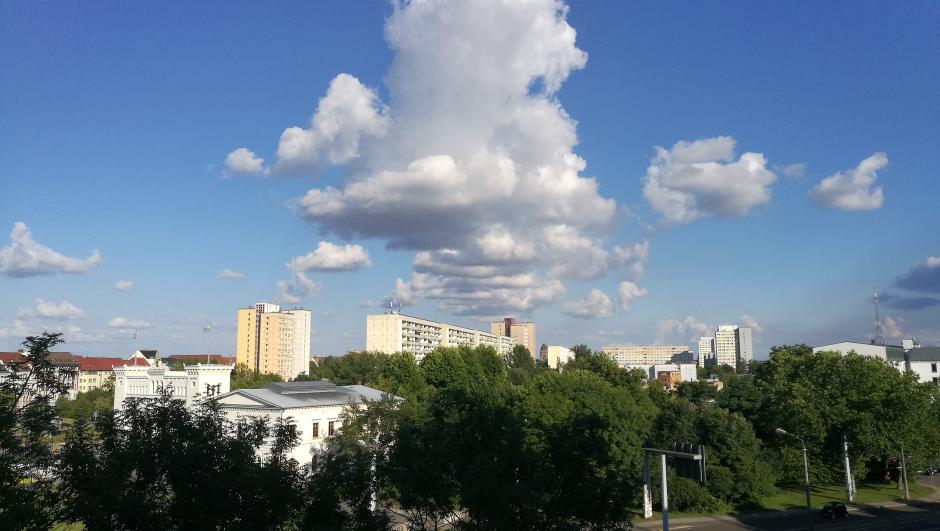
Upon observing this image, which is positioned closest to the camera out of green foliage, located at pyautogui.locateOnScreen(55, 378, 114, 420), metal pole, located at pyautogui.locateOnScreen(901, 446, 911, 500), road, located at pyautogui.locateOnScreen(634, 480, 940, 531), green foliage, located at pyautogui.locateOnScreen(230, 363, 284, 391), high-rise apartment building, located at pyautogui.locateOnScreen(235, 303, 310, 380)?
road, located at pyautogui.locateOnScreen(634, 480, 940, 531)

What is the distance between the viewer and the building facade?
66.2 meters

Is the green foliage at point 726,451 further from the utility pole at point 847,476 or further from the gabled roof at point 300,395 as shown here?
the gabled roof at point 300,395

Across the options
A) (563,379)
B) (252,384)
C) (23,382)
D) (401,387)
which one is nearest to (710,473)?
(563,379)

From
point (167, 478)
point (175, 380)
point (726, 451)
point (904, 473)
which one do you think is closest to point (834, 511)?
point (726, 451)

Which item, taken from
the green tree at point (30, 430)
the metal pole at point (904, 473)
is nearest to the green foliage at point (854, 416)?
the metal pole at point (904, 473)

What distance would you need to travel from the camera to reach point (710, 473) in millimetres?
51781

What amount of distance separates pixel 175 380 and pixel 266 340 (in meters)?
125

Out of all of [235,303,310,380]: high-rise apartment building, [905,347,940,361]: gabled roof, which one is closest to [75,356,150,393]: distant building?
[235,303,310,380]: high-rise apartment building

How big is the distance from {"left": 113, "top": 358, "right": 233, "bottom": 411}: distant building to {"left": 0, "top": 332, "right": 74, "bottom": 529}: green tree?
4549 centimetres

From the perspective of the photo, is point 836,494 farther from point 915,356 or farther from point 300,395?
point 915,356

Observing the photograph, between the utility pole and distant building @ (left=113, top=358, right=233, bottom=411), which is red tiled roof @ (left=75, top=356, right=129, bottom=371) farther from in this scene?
the utility pole

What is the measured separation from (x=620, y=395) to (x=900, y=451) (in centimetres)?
2794

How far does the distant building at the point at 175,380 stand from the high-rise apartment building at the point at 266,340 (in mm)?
109219

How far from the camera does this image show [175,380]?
6825 cm
